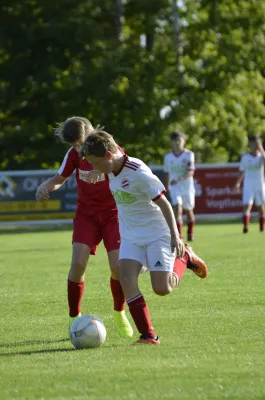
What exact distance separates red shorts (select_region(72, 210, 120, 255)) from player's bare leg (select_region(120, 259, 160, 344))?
97 centimetres

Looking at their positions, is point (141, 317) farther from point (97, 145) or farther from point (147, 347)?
point (97, 145)

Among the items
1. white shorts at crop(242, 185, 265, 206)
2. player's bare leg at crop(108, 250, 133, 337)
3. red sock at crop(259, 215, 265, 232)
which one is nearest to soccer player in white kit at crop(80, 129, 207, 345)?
player's bare leg at crop(108, 250, 133, 337)

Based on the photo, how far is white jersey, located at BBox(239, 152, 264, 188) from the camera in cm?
2505

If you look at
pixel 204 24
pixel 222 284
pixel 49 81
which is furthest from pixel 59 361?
pixel 204 24

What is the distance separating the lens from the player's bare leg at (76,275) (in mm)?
9453

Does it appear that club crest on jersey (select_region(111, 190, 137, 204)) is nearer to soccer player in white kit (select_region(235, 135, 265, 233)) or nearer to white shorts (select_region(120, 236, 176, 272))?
white shorts (select_region(120, 236, 176, 272))

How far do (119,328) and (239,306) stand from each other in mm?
1936

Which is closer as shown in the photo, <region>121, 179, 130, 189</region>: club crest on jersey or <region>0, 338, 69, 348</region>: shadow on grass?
<region>121, 179, 130, 189</region>: club crest on jersey

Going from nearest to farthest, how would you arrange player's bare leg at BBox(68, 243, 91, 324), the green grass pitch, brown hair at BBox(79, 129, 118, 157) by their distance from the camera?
the green grass pitch
brown hair at BBox(79, 129, 118, 157)
player's bare leg at BBox(68, 243, 91, 324)

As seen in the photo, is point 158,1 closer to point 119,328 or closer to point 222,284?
point 222,284

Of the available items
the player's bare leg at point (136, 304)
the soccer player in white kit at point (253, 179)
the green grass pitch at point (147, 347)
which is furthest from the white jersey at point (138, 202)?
the soccer player in white kit at point (253, 179)

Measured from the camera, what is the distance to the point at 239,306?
10.9m

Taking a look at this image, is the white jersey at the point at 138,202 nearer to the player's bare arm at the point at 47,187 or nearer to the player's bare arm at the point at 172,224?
the player's bare arm at the point at 172,224

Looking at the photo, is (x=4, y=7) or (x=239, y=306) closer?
(x=239, y=306)
